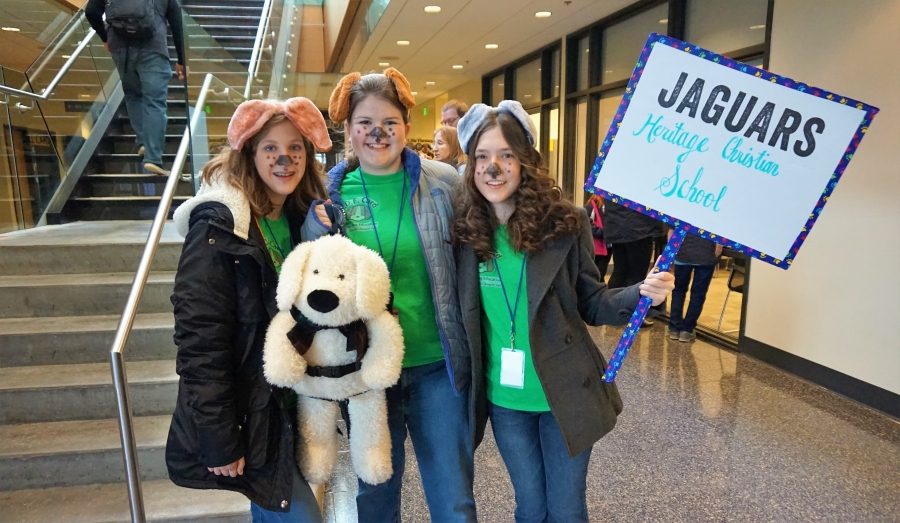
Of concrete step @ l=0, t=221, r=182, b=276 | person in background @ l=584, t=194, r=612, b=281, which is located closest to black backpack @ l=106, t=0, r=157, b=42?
concrete step @ l=0, t=221, r=182, b=276

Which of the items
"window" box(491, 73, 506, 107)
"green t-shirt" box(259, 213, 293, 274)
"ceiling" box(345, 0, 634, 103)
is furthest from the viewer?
"window" box(491, 73, 506, 107)

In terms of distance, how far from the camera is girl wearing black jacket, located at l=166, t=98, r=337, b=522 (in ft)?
4.34

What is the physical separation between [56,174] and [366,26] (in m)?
4.52

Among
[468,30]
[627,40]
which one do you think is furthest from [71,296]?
[627,40]

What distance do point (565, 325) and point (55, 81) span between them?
5116 millimetres

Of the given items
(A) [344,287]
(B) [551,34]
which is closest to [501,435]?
(A) [344,287]

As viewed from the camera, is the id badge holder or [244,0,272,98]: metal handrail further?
[244,0,272,98]: metal handrail

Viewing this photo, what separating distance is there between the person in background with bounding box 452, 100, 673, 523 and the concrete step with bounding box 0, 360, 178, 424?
193cm

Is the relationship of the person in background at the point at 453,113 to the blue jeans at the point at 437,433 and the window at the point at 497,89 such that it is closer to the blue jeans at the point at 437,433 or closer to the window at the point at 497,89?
the blue jeans at the point at 437,433

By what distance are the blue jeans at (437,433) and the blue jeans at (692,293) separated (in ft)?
12.3

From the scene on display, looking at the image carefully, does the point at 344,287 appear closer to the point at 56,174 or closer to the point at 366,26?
the point at 56,174

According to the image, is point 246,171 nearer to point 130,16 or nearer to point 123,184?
point 130,16

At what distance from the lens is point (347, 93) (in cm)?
160

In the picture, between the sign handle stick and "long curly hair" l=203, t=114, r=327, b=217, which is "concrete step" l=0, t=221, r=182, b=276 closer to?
"long curly hair" l=203, t=114, r=327, b=217
